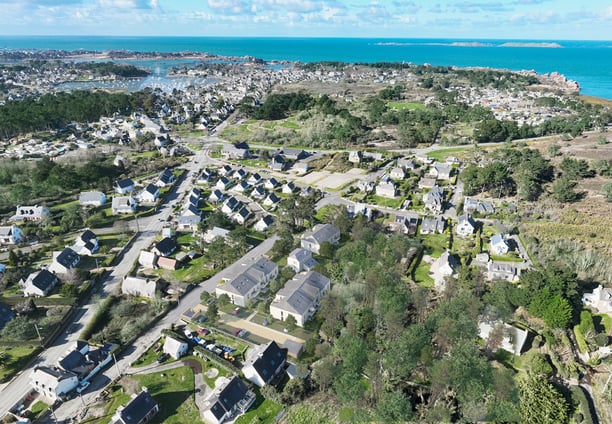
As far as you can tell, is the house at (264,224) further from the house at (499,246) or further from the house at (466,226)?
the house at (499,246)

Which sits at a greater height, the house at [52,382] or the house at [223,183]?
the house at [223,183]

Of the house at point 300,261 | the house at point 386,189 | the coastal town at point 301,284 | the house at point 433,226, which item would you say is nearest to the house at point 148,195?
the coastal town at point 301,284

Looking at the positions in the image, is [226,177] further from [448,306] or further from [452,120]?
[452,120]

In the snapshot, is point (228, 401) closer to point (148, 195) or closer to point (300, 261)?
point (300, 261)

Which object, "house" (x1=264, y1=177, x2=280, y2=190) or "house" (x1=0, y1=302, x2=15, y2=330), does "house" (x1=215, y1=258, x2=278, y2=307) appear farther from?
"house" (x1=264, y1=177, x2=280, y2=190)

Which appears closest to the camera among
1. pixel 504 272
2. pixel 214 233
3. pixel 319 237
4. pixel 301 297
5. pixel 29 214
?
pixel 301 297

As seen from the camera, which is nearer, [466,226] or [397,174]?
[466,226]

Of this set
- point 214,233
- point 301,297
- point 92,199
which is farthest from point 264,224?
point 92,199
